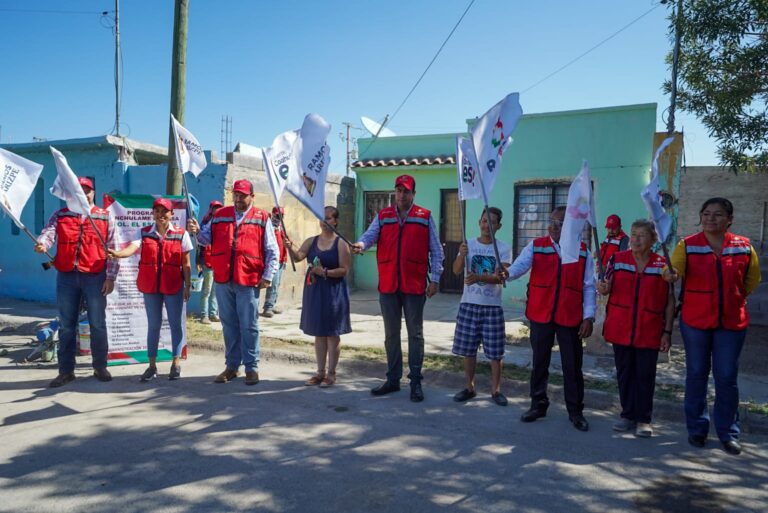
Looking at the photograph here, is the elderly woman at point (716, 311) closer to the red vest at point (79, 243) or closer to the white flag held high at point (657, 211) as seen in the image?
the white flag held high at point (657, 211)

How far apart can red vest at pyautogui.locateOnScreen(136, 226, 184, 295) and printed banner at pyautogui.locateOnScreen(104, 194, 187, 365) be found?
0.62 meters

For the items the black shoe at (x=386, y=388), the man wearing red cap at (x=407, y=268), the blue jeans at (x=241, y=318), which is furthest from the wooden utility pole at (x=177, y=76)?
the black shoe at (x=386, y=388)

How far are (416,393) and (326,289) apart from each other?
1.38 metres

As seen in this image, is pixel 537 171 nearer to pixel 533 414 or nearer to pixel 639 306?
pixel 639 306

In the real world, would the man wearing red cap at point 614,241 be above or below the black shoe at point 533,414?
above

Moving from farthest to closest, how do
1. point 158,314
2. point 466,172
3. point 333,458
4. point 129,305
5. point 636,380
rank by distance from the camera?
point 129,305, point 158,314, point 466,172, point 636,380, point 333,458

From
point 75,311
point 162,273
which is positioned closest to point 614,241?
point 162,273

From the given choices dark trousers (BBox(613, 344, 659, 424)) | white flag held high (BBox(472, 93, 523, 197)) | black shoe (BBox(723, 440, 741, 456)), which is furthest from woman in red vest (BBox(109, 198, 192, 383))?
black shoe (BBox(723, 440, 741, 456))

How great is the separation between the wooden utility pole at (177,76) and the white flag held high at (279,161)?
291 centimetres

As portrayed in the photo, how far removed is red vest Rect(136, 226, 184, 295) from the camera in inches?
229

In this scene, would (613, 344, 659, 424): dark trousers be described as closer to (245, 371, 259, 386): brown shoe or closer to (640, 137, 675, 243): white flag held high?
(640, 137, 675, 243): white flag held high

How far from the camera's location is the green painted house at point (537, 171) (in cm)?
1015

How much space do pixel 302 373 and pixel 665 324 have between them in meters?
3.89

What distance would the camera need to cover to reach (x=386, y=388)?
5.53 metres
